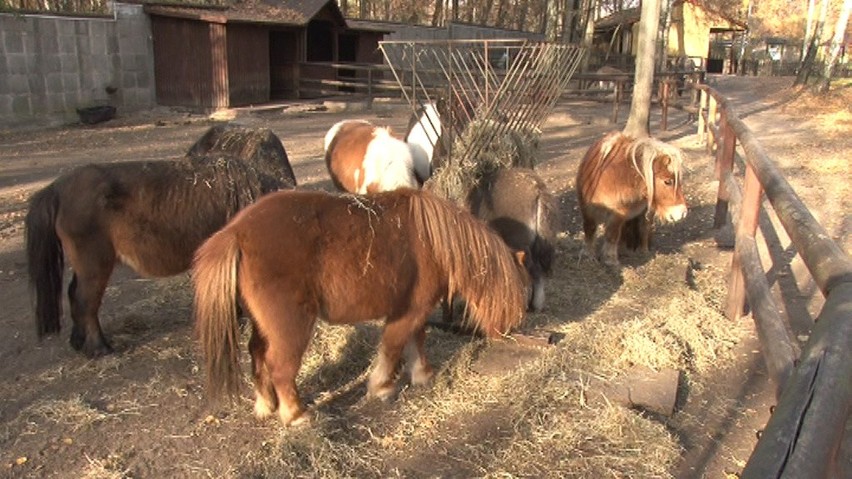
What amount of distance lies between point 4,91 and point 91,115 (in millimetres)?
1797

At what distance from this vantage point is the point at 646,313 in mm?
4707

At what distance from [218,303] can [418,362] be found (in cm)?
127

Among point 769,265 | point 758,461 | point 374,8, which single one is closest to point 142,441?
point 758,461

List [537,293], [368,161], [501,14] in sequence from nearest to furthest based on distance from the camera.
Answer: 1. [537,293]
2. [368,161]
3. [501,14]

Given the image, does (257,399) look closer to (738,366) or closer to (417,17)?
(738,366)

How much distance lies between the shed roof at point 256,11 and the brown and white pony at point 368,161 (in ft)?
38.3

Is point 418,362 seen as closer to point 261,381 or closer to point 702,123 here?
point 261,381

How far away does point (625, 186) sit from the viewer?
5.55 metres

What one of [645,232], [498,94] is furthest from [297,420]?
[645,232]

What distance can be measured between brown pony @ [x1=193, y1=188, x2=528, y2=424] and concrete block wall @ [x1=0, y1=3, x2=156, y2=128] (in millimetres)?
14251

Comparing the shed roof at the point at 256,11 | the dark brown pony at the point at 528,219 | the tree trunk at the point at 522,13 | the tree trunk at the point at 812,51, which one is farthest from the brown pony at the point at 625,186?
the tree trunk at the point at 522,13

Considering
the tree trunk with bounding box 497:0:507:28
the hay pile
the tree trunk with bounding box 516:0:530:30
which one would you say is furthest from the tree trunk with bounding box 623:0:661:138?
the tree trunk with bounding box 516:0:530:30

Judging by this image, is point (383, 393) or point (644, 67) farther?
point (644, 67)

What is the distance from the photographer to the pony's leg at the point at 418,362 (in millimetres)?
3740
